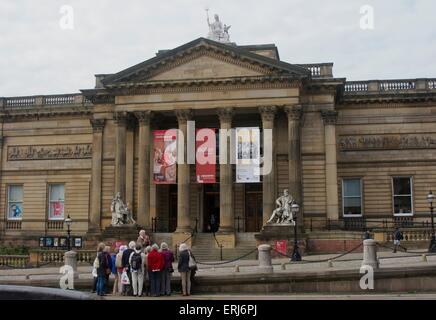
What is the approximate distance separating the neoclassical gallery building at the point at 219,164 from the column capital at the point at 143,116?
0.07 m

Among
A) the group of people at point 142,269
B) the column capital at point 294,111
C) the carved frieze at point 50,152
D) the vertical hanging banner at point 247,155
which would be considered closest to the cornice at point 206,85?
the column capital at point 294,111

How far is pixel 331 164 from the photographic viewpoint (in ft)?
124

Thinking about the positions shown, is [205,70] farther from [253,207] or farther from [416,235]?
[416,235]

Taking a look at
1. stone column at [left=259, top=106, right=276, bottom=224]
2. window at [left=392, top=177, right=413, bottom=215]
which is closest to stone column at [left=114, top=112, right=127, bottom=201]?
stone column at [left=259, top=106, right=276, bottom=224]

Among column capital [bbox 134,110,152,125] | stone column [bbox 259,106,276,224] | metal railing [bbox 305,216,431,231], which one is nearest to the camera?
stone column [bbox 259,106,276,224]

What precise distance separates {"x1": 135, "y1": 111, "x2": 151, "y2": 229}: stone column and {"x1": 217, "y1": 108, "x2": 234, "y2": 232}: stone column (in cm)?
487

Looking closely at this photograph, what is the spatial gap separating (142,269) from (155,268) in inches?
22.6

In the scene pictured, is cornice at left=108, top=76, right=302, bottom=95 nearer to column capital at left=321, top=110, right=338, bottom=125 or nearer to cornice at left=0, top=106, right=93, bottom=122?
column capital at left=321, top=110, right=338, bottom=125

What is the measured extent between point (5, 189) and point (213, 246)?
1977cm

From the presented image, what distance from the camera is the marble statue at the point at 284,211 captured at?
34.0 meters

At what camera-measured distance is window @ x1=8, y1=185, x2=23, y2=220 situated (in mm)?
45156
